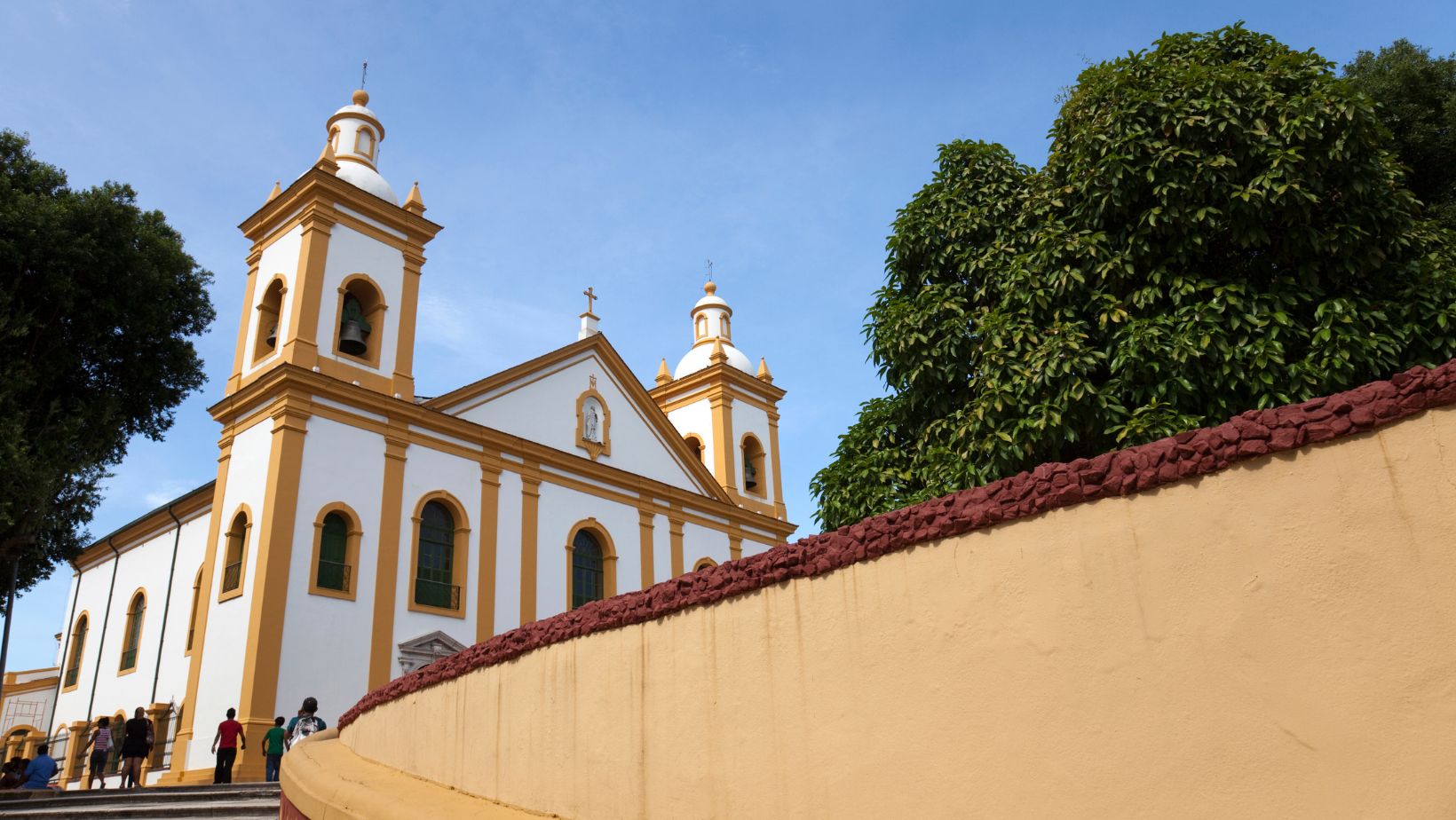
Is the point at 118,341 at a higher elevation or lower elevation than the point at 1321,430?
higher

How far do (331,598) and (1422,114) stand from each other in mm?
16344

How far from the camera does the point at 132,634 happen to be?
72.9 feet

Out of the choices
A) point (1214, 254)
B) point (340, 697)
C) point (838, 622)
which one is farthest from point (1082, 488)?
point (340, 697)

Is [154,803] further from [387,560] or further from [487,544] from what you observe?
[487,544]

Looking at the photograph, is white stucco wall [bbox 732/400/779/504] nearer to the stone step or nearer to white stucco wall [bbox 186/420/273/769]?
white stucco wall [bbox 186/420/273/769]

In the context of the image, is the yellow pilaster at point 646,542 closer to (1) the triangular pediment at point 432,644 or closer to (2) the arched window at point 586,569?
(2) the arched window at point 586,569

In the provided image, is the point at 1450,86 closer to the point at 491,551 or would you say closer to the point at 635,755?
the point at 635,755

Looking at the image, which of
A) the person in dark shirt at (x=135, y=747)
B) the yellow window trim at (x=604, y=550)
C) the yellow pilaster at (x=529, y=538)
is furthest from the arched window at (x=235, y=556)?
the yellow window trim at (x=604, y=550)

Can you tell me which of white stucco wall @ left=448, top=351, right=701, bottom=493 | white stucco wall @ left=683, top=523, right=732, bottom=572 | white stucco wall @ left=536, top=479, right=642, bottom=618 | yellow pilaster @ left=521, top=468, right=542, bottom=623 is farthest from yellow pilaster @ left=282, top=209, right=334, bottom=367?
white stucco wall @ left=683, top=523, right=732, bottom=572

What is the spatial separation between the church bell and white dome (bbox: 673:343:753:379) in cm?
1089

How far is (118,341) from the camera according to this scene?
16.1 m

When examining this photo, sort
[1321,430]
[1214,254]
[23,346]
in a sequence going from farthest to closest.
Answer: [23,346]
[1214,254]
[1321,430]

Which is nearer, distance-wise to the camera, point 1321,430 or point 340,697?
point 1321,430

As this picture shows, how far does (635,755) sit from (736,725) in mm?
731
